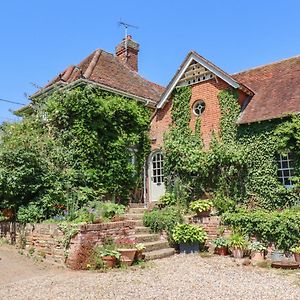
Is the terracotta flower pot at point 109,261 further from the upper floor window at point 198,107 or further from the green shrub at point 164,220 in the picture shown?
the upper floor window at point 198,107

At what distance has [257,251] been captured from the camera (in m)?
10.0

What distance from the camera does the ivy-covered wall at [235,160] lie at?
42.0 ft

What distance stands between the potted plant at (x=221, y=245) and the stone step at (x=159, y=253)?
1.45 metres

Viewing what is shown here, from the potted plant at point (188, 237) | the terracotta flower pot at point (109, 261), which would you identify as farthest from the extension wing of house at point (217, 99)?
the terracotta flower pot at point (109, 261)

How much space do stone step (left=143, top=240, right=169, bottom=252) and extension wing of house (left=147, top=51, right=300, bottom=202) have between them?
17.5ft

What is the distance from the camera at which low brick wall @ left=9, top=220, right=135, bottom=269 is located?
8.90 metres

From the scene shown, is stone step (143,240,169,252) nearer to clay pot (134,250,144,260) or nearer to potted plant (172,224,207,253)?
potted plant (172,224,207,253)

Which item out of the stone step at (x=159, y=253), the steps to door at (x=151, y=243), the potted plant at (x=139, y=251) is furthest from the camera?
the steps to door at (x=151, y=243)

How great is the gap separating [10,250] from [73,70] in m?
10.4

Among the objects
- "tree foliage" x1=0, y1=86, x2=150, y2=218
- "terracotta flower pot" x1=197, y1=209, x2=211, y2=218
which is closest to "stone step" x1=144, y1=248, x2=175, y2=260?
"terracotta flower pot" x1=197, y1=209, x2=211, y2=218

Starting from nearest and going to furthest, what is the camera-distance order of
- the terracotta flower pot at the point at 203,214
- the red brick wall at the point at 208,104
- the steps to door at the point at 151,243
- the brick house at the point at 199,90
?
the steps to door at the point at 151,243 < the terracotta flower pot at the point at 203,214 < the brick house at the point at 199,90 < the red brick wall at the point at 208,104

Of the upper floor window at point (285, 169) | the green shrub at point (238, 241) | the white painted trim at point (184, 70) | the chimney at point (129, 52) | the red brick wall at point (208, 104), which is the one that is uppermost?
the chimney at point (129, 52)

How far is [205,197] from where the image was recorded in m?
14.5

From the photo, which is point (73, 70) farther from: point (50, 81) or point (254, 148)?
point (254, 148)
